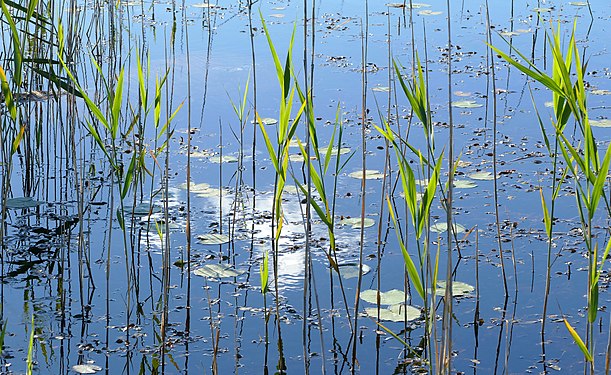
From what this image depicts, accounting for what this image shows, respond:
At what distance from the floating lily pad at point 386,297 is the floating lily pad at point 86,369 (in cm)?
72

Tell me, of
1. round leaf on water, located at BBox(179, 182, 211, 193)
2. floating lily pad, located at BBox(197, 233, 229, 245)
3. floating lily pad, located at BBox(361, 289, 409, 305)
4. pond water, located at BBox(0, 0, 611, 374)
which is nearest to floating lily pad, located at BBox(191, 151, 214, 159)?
pond water, located at BBox(0, 0, 611, 374)

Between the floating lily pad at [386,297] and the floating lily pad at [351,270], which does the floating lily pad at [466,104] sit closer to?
→ the floating lily pad at [351,270]

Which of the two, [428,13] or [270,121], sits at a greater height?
[428,13]

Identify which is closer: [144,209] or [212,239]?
[212,239]

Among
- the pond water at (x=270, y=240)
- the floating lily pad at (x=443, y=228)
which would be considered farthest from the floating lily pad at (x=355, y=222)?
the floating lily pad at (x=443, y=228)

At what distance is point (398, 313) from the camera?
230cm

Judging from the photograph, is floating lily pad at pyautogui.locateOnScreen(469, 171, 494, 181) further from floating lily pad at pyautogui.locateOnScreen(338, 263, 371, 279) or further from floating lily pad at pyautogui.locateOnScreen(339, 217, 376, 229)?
floating lily pad at pyautogui.locateOnScreen(338, 263, 371, 279)

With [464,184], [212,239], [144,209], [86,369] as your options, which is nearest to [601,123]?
[464,184]

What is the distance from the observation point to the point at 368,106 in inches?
156

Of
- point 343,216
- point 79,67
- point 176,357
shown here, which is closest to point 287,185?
point 343,216

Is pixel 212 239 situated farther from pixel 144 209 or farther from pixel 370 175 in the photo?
pixel 370 175

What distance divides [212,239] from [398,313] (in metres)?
0.74

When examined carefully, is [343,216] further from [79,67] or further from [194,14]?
[194,14]

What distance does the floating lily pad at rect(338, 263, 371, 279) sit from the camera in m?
2.54
